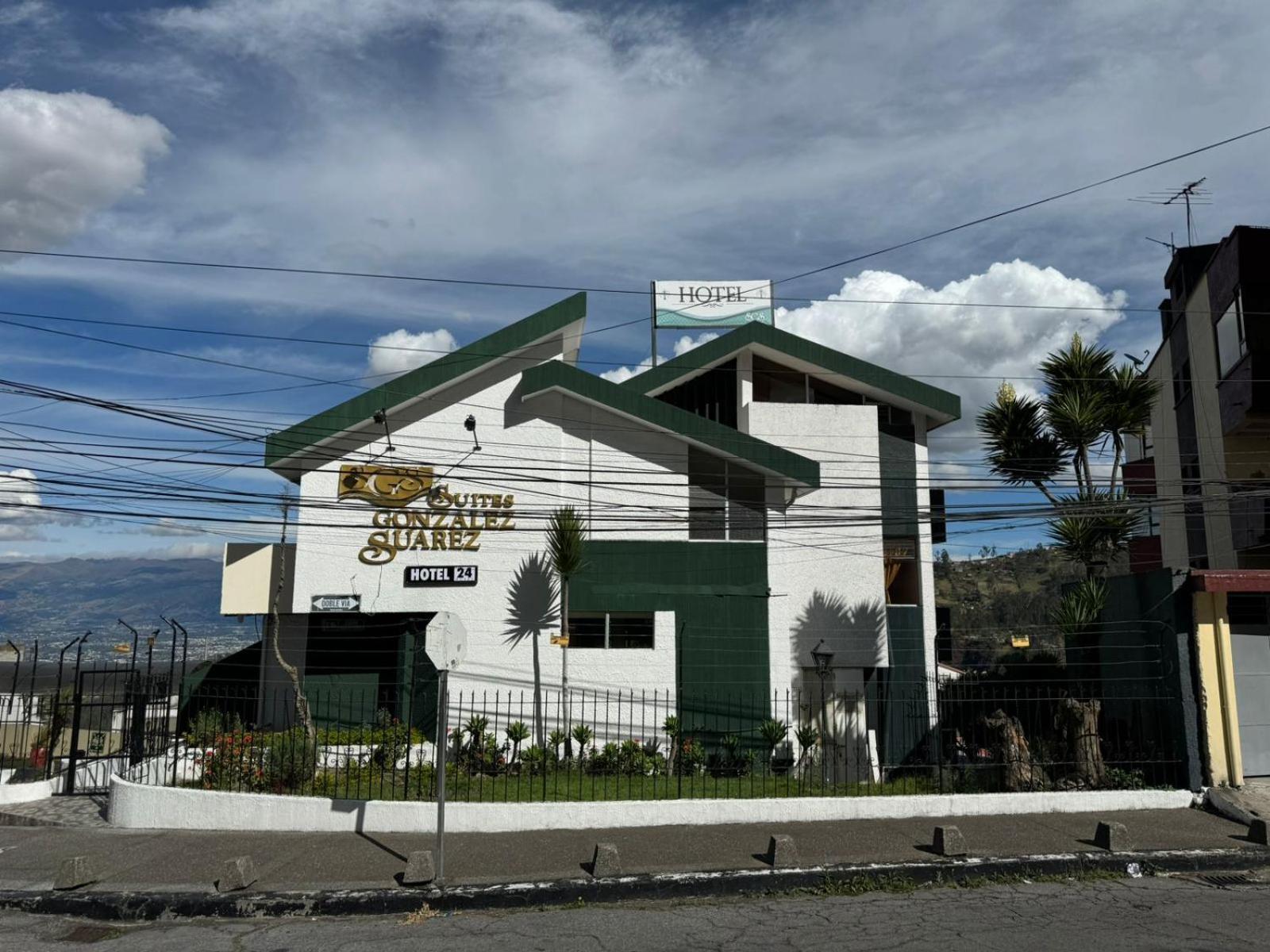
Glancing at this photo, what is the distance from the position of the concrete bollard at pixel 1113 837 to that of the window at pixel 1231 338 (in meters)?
14.1

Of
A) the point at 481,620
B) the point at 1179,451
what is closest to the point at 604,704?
the point at 481,620

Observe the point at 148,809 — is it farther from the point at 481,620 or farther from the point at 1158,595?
the point at 1158,595

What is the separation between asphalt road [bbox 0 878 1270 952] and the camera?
7875mm

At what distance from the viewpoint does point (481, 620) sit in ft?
58.6

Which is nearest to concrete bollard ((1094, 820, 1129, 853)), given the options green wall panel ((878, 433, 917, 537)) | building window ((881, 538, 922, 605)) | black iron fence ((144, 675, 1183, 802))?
black iron fence ((144, 675, 1183, 802))

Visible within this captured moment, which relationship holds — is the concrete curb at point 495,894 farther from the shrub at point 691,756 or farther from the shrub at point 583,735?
the shrub at point 691,756

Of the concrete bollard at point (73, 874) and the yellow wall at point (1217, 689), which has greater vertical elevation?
the yellow wall at point (1217, 689)

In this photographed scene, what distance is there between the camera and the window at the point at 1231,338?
68.0 feet

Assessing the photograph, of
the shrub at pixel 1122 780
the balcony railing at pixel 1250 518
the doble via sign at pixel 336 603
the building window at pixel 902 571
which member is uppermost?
the balcony railing at pixel 1250 518

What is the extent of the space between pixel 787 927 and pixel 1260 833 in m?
6.34

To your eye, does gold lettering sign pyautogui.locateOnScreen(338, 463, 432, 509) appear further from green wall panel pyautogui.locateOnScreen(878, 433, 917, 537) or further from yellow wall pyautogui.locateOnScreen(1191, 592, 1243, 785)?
yellow wall pyautogui.locateOnScreen(1191, 592, 1243, 785)

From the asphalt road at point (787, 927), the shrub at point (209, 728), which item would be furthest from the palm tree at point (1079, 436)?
the shrub at point (209, 728)

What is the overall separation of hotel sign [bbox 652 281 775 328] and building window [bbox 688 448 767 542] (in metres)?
7.35

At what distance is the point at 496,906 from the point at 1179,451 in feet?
83.4
